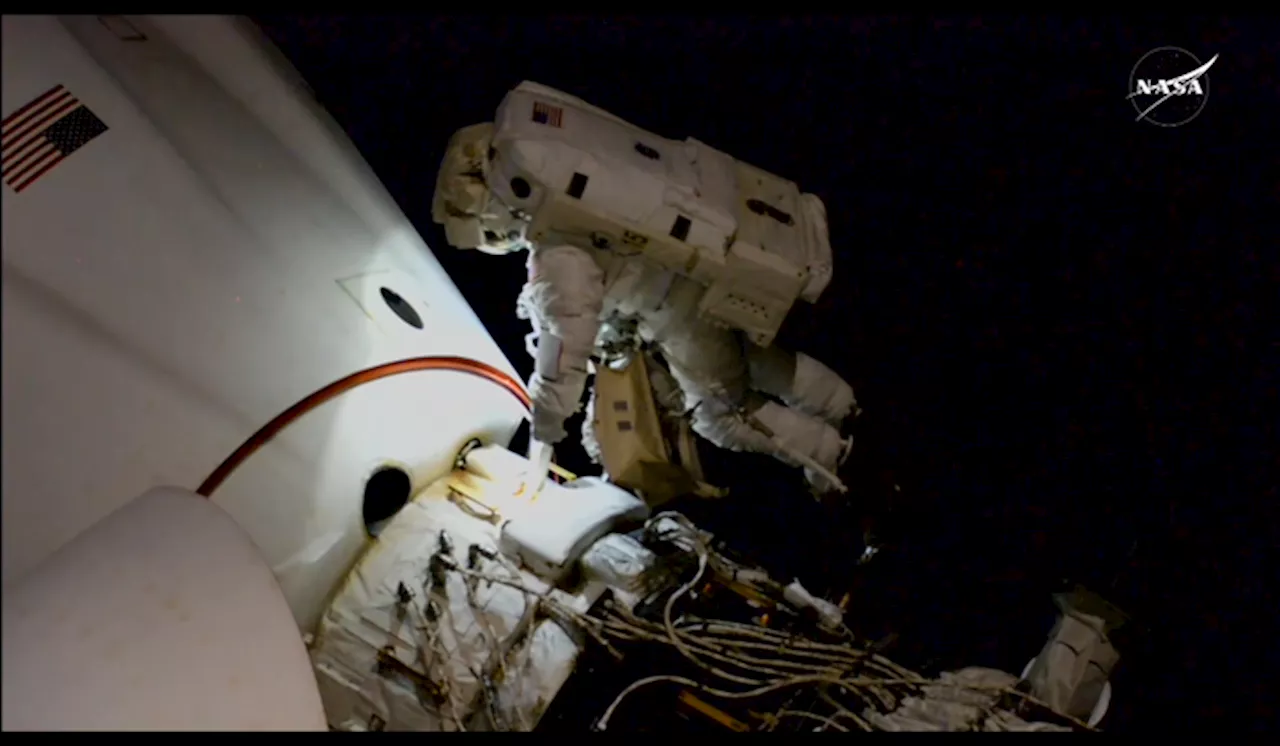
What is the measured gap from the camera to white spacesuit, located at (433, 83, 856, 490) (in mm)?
2045

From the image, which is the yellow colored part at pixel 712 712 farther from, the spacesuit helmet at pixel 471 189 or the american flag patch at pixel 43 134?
the american flag patch at pixel 43 134

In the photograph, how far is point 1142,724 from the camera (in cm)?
278

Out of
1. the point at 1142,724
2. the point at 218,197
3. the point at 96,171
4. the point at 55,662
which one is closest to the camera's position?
the point at 55,662

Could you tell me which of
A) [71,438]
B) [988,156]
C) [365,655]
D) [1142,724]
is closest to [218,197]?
[71,438]

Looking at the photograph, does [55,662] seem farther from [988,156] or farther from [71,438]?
[988,156]

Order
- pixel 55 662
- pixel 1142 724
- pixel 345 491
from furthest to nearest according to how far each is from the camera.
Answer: pixel 1142 724, pixel 345 491, pixel 55 662

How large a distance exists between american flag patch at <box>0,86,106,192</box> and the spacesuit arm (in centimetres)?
98

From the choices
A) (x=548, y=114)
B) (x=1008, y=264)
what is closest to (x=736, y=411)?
(x=548, y=114)

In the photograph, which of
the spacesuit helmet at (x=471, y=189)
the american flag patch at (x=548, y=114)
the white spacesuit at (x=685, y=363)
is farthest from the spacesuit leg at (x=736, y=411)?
the american flag patch at (x=548, y=114)

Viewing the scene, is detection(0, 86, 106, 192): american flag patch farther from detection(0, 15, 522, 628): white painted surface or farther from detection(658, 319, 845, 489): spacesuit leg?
detection(658, 319, 845, 489): spacesuit leg

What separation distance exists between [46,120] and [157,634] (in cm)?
83

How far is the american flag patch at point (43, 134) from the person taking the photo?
123cm

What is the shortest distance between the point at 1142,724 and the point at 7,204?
3307 mm

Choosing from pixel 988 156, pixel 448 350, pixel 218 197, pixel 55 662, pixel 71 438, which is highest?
pixel 988 156
